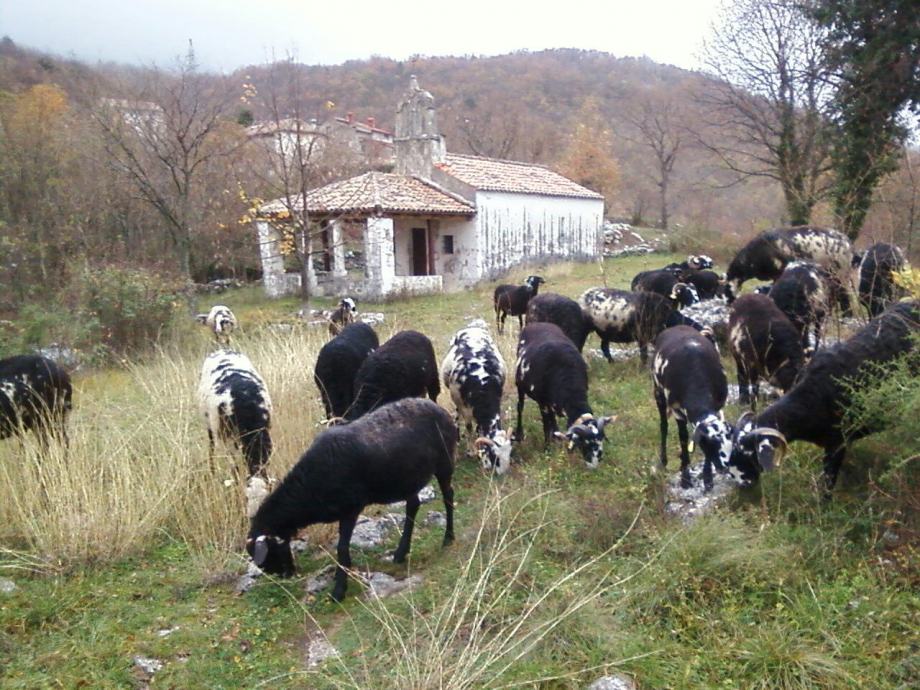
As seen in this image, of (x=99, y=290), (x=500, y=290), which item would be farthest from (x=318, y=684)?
(x=99, y=290)

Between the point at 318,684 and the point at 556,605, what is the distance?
153cm

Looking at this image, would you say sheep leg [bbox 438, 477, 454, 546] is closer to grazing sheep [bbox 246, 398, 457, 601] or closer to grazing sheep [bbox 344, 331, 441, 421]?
grazing sheep [bbox 246, 398, 457, 601]

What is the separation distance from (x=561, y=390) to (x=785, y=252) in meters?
7.44

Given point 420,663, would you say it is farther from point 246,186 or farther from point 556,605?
point 246,186

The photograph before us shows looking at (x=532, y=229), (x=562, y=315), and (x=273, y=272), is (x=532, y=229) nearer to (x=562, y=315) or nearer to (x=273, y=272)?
(x=273, y=272)

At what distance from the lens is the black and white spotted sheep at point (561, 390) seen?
696 cm

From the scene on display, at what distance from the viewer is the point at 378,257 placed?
962 inches

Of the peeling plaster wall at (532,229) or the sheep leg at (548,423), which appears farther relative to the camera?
the peeling plaster wall at (532,229)

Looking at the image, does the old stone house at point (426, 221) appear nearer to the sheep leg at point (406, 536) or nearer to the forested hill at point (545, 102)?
the forested hill at point (545, 102)

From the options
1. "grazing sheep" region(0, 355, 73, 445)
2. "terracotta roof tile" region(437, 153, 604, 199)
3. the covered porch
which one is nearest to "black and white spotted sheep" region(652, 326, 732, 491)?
"grazing sheep" region(0, 355, 73, 445)

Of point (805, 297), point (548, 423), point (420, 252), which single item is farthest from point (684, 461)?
point (420, 252)

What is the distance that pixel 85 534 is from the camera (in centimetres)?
574

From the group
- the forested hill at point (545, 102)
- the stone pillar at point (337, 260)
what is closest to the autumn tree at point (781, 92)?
the forested hill at point (545, 102)

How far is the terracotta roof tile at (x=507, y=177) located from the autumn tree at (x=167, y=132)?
9.50 m
